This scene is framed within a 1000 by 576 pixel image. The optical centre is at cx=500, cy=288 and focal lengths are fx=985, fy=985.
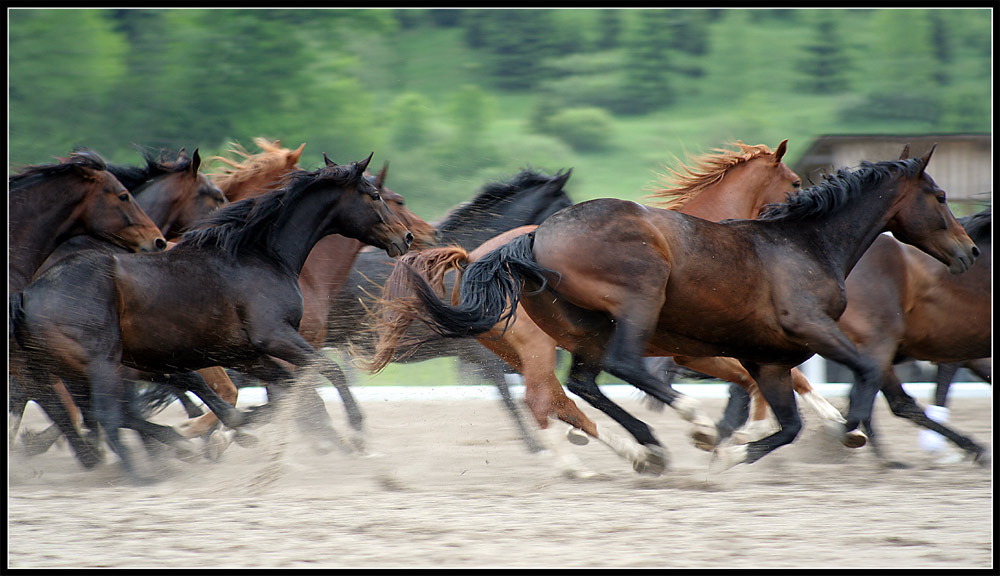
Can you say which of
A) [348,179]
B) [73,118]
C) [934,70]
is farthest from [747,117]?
[348,179]

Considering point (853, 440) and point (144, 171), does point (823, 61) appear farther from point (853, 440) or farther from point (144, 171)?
point (144, 171)

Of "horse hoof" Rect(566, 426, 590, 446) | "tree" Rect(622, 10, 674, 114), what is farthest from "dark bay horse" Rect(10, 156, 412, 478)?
"tree" Rect(622, 10, 674, 114)

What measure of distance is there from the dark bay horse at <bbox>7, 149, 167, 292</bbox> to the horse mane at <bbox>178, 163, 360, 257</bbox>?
1.14 ft

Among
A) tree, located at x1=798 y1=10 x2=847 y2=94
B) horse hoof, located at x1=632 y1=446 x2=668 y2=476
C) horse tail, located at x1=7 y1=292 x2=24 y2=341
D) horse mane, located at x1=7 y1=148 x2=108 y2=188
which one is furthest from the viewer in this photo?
tree, located at x1=798 y1=10 x2=847 y2=94

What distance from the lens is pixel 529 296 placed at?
393cm

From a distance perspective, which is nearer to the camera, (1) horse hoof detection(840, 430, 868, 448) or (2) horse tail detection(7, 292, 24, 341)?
(2) horse tail detection(7, 292, 24, 341)

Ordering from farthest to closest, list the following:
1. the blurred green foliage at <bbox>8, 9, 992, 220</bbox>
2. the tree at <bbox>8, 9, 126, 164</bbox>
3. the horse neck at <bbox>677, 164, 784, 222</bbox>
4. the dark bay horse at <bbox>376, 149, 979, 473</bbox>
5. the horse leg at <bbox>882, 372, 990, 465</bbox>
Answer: the blurred green foliage at <bbox>8, 9, 992, 220</bbox> < the tree at <bbox>8, 9, 126, 164</bbox> < the horse neck at <bbox>677, 164, 784, 222</bbox> < the horse leg at <bbox>882, 372, 990, 465</bbox> < the dark bay horse at <bbox>376, 149, 979, 473</bbox>

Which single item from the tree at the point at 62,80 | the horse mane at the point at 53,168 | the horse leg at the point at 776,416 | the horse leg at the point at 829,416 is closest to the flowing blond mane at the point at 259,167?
the horse mane at the point at 53,168

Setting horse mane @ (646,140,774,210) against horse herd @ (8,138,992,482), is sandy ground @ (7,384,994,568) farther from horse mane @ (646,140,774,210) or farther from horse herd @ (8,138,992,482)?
horse mane @ (646,140,774,210)

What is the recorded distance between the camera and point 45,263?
15.9ft

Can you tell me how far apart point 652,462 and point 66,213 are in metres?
2.85

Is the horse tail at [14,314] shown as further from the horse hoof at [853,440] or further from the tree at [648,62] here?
the tree at [648,62]

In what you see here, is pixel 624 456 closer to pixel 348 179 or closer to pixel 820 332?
pixel 820 332

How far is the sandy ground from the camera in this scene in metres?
2.87
